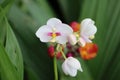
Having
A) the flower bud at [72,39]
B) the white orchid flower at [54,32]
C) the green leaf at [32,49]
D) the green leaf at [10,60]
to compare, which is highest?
the white orchid flower at [54,32]

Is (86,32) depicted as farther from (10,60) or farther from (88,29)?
(10,60)

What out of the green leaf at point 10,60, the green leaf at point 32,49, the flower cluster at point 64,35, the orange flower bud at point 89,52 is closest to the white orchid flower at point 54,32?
the flower cluster at point 64,35

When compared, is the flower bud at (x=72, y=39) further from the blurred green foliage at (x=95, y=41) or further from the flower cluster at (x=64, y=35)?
the blurred green foliage at (x=95, y=41)

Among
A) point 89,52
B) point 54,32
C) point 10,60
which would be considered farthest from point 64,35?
point 89,52

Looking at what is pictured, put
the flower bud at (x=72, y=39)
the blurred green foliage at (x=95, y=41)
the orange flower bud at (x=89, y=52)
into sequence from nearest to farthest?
the flower bud at (x=72, y=39) < the orange flower bud at (x=89, y=52) < the blurred green foliage at (x=95, y=41)

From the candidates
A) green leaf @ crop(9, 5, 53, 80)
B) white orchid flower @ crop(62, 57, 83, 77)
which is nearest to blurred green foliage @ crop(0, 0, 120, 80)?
green leaf @ crop(9, 5, 53, 80)

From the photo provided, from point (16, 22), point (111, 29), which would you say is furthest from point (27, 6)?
point (111, 29)

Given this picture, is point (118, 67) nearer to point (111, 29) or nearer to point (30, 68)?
point (111, 29)
